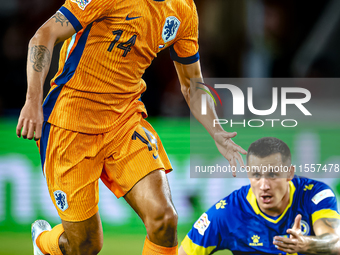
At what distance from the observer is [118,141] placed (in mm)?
2529

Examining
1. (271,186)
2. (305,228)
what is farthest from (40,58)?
(305,228)

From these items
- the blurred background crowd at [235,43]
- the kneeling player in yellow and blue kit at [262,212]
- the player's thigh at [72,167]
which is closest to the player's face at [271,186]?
the kneeling player in yellow and blue kit at [262,212]

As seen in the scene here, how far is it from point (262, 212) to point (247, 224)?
0.43 ft

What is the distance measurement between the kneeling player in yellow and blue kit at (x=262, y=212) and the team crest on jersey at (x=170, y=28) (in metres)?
1.02

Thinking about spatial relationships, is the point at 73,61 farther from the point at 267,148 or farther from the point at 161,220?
the point at 267,148

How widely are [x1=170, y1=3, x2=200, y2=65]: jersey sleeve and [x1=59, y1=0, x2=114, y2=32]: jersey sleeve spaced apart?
654 mm

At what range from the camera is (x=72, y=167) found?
250 cm

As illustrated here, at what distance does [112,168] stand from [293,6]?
4789mm

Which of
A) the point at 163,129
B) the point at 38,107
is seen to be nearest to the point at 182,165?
the point at 163,129

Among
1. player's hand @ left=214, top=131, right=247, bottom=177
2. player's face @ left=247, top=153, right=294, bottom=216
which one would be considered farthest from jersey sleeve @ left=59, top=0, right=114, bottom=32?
player's face @ left=247, top=153, right=294, bottom=216

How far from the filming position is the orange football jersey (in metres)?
2.38

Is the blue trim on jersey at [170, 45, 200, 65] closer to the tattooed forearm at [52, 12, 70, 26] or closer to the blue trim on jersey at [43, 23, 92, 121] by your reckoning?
the blue trim on jersey at [43, 23, 92, 121]

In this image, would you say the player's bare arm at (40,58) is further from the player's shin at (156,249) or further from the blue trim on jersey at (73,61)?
the player's shin at (156,249)

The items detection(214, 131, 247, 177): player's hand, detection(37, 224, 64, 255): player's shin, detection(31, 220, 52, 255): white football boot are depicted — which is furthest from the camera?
detection(31, 220, 52, 255): white football boot
